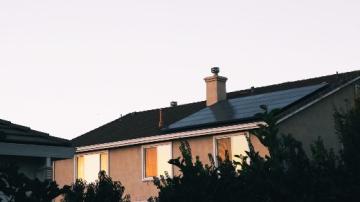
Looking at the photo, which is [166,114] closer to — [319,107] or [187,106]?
[187,106]

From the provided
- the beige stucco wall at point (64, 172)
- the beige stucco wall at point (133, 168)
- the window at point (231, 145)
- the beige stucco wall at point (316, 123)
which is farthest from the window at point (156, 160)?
the beige stucco wall at point (316, 123)

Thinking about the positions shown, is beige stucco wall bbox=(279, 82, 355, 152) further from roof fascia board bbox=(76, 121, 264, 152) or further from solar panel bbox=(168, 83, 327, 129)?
roof fascia board bbox=(76, 121, 264, 152)

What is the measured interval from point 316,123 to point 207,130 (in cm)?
478

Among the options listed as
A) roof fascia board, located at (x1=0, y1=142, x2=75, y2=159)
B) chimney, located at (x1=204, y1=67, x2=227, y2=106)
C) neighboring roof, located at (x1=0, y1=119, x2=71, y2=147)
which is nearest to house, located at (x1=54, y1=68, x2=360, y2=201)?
chimney, located at (x1=204, y1=67, x2=227, y2=106)

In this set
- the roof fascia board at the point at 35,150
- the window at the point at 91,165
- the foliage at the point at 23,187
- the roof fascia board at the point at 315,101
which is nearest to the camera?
the foliage at the point at 23,187

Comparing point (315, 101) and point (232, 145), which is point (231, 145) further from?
point (315, 101)

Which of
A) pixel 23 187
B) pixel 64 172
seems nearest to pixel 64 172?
pixel 64 172

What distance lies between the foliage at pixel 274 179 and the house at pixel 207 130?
13871mm

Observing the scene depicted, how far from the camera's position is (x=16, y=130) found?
14023 millimetres

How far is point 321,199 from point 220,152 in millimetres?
16981

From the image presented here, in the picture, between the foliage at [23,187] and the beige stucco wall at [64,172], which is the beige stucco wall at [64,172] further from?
the foliage at [23,187]

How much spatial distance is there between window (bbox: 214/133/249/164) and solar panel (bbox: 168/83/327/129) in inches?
32.1

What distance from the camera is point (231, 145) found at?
86.4 ft

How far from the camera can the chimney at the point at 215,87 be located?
30344 mm
